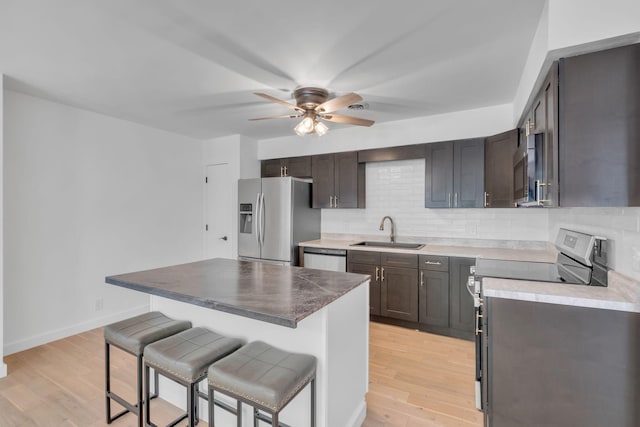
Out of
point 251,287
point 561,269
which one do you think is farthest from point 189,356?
point 561,269

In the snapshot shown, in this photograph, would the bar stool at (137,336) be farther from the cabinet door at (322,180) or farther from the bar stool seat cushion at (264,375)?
the cabinet door at (322,180)

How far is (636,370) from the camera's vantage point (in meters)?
1.34

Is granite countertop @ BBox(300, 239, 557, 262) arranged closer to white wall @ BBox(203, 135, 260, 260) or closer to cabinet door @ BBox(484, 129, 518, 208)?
cabinet door @ BBox(484, 129, 518, 208)

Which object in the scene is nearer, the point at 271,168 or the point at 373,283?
the point at 373,283

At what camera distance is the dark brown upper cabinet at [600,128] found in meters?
1.36

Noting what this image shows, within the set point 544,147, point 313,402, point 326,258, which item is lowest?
point 313,402

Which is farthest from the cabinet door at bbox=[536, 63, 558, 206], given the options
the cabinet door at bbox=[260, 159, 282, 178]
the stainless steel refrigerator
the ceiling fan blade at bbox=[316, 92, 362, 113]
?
the cabinet door at bbox=[260, 159, 282, 178]

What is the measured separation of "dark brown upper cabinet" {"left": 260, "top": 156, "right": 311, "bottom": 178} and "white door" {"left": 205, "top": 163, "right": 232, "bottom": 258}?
60 cm

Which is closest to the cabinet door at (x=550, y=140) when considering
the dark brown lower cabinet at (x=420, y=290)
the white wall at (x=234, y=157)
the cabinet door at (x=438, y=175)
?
the dark brown lower cabinet at (x=420, y=290)

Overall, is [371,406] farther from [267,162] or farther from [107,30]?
[267,162]

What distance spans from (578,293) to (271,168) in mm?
3982

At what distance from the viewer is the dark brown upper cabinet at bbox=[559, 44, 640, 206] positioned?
1357 millimetres

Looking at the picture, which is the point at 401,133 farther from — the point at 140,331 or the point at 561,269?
the point at 140,331

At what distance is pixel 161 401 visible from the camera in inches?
84.9
